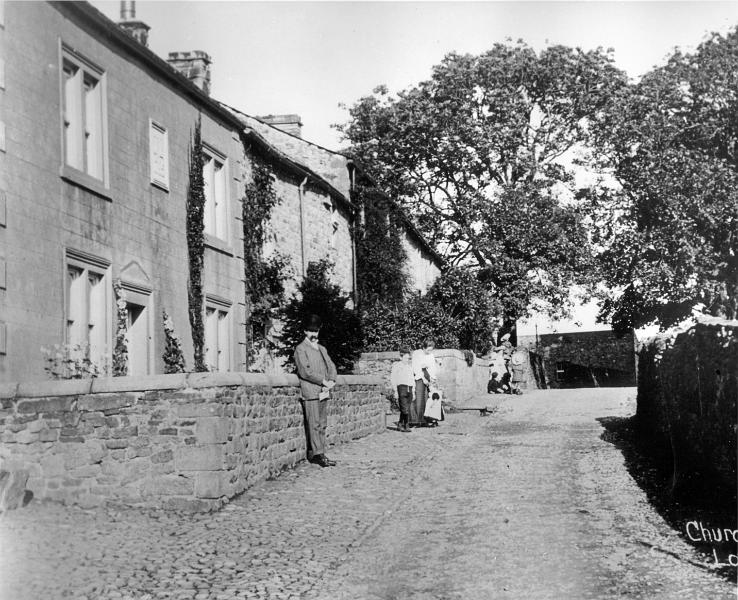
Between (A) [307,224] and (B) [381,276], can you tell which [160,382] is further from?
(B) [381,276]

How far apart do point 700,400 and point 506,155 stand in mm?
26537

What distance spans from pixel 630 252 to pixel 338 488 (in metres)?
22.9

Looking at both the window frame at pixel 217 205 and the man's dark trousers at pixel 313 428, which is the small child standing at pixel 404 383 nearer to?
the window frame at pixel 217 205

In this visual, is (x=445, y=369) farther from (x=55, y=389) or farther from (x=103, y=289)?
(x=55, y=389)

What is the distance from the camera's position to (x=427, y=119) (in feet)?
114

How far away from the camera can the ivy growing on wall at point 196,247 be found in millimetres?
15727

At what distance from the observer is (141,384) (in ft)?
29.1

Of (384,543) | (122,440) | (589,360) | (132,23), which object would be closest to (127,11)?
(132,23)

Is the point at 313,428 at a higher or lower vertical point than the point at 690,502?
higher

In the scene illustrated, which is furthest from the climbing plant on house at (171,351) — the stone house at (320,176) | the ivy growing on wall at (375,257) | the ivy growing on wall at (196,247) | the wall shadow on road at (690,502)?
the ivy growing on wall at (375,257)

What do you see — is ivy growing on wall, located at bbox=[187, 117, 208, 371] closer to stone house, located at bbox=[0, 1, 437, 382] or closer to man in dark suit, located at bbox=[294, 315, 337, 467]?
stone house, located at bbox=[0, 1, 437, 382]

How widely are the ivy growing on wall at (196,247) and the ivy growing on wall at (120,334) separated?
8.14 feet

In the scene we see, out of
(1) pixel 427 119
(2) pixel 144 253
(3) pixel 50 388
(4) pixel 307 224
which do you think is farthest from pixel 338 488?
(1) pixel 427 119

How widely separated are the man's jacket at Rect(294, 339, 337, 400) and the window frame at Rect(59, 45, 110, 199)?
3.97 metres
